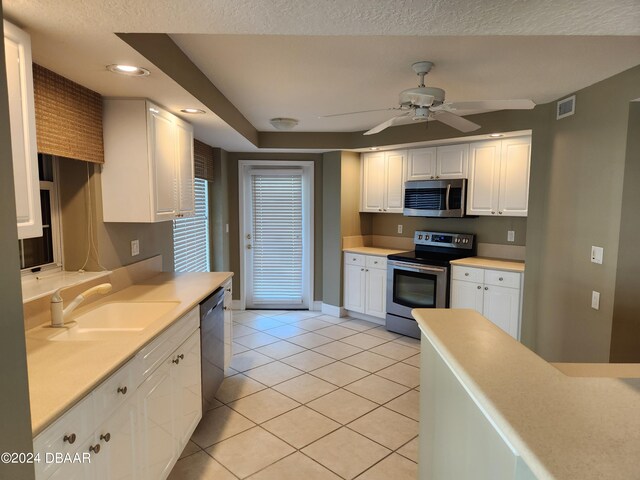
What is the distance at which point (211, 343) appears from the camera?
112 inches

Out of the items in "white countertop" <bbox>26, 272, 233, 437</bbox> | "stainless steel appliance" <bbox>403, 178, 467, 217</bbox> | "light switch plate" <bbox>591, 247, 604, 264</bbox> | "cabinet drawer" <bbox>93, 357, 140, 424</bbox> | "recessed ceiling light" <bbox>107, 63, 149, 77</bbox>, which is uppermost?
"recessed ceiling light" <bbox>107, 63, 149, 77</bbox>

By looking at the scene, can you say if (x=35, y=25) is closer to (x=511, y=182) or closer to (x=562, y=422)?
(x=562, y=422)

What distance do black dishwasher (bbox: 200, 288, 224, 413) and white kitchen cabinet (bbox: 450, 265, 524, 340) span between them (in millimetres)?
2502

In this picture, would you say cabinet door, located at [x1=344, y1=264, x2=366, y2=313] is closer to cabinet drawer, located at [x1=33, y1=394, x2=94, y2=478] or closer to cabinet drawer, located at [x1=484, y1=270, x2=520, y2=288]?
cabinet drawer, located at [x1=484, y1=270, x2=520, y2=288]

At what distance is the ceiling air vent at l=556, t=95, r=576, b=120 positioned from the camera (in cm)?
315

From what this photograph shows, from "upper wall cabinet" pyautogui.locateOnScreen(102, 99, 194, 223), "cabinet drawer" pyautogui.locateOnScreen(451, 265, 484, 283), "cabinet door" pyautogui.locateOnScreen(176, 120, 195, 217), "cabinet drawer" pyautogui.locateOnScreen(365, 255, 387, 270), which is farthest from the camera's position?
"cabinet drawer" pyautogui.locateOnScreen(365, 255, 387, 270)

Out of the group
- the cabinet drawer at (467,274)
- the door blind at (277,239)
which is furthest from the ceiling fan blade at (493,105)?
the door blind at (277,239)

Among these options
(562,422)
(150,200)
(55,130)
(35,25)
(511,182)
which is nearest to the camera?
(562,422)

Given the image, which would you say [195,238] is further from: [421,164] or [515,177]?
[515,177]

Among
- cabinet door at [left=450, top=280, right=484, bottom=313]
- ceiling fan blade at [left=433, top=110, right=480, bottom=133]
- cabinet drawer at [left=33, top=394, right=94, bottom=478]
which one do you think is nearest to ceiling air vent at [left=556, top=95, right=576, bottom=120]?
ceiling fan blade at [left=433, top=110, right=480, bottom=133]

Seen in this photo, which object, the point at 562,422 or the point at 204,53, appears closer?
the point at 562,422

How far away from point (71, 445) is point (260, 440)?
5.21ft

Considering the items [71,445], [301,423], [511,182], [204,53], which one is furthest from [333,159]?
[71,445]

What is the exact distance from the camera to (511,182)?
4.02 metres
